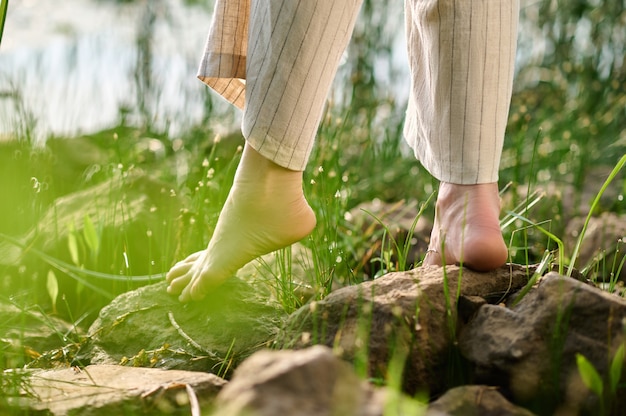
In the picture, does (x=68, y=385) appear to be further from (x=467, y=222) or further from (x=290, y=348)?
(x=467, y=222)

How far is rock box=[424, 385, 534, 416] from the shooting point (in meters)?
0.94

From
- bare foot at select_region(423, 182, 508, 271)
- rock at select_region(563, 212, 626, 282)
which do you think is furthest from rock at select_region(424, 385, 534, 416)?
rock at select_region(563, 212, 626, 282)

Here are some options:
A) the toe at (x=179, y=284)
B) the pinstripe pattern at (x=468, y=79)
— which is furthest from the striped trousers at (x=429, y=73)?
the toe at (x=179, y=284)

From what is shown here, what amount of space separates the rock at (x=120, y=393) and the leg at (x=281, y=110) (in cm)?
39

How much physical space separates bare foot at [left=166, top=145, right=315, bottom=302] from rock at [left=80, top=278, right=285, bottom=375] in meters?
0.05

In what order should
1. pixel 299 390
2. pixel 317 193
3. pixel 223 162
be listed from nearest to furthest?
1. pixel 299 390
2. pixel 317 193
3. pixel 223 162

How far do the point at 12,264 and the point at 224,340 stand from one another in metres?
0.79

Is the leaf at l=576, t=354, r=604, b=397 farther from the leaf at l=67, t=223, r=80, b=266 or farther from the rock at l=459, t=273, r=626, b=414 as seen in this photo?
the leaf at l=67, t=223, r=80, b=266

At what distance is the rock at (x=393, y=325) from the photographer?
3.63 ft

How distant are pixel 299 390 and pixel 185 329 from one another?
0.81 metres

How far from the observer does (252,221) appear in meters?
1.48

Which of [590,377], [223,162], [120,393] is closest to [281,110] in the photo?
[120,393]

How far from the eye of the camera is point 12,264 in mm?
1929

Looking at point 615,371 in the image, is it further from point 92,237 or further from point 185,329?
point 92,237
